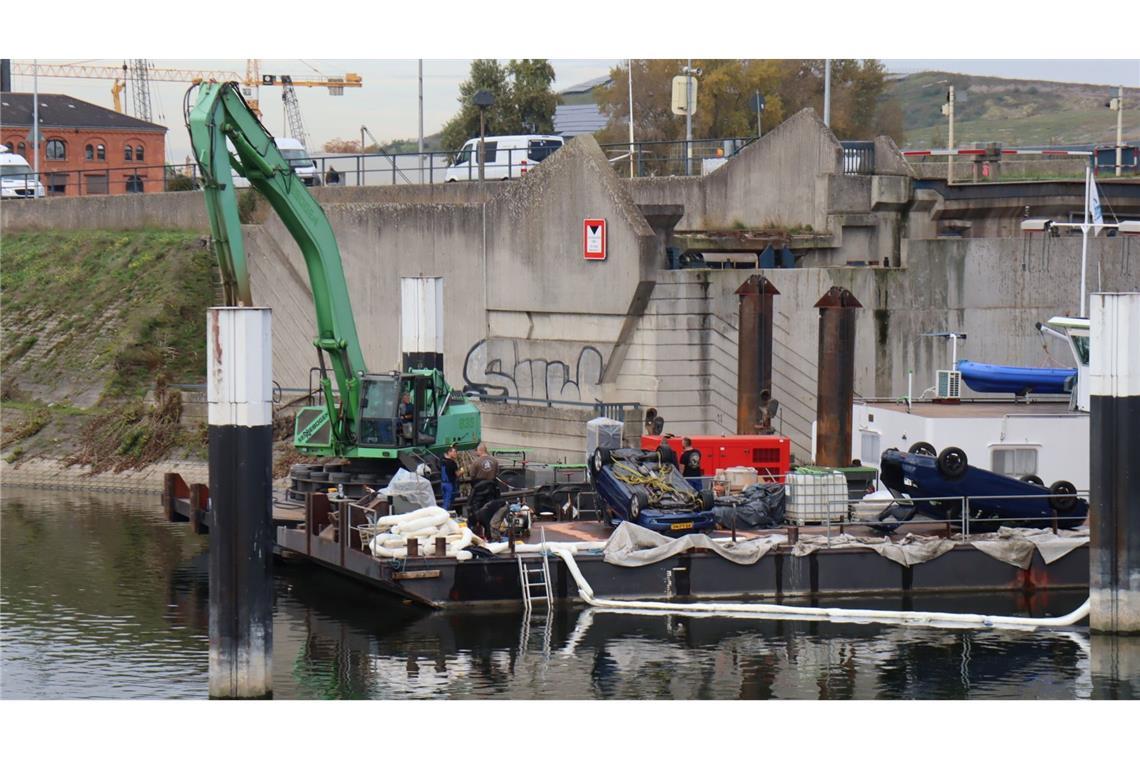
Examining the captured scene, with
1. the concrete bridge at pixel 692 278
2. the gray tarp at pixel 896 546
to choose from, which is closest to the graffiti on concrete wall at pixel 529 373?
the concrete bridge at pixel 692 278

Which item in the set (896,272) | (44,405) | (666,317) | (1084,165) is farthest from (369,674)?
(1084,165)

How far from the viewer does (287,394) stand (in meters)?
45.2

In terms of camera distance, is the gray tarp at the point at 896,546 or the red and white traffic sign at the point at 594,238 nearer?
the gray tarp at the point at 896,546

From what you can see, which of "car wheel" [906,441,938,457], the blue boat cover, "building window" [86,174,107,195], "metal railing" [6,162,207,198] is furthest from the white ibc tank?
"building window" [86,174,107,195]

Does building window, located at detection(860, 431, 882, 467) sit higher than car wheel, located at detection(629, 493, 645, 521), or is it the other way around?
building window, located at detection(860, 431, 882, 467)

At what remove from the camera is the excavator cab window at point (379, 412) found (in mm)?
29766

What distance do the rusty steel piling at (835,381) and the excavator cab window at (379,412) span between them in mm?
8281

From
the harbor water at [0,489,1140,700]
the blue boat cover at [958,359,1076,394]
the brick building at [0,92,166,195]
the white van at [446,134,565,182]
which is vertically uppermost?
the brick building at [0,92,166,195]

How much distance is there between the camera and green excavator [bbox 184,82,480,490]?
28.4 m

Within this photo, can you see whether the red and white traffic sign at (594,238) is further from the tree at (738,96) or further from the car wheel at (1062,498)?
the tree at (738,96)

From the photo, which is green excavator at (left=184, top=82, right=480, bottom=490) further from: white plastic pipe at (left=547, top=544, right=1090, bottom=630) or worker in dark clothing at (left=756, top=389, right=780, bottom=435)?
worker in dark clothing at (left=756, top=389, right=780, bottom=435)

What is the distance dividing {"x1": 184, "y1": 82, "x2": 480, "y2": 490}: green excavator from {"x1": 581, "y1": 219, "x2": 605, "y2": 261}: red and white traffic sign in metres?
7.80

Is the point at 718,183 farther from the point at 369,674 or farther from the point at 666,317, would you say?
the point at 369,674

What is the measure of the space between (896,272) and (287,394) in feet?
52.6
